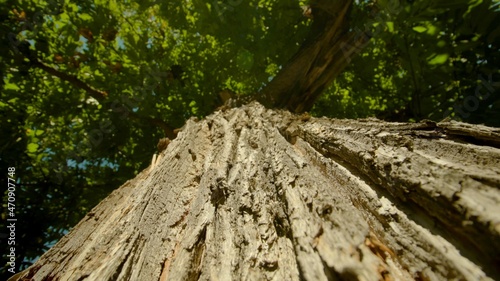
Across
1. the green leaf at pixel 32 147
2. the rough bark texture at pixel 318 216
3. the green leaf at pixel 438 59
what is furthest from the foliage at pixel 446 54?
the green leaf at pixel 32 147

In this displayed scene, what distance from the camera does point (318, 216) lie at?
2.81ft

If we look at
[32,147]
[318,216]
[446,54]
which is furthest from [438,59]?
[32,147]

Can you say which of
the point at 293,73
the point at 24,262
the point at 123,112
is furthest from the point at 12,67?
the point at 293,73

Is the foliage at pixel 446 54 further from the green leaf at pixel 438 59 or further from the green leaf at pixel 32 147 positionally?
the green leaf at pixel 32 147

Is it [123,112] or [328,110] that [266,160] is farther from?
[328,110]

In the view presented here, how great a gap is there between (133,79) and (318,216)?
11.6 feet

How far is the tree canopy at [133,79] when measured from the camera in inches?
128

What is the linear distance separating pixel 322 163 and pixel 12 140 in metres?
4.04

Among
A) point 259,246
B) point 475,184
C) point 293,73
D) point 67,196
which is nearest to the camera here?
point 475,184

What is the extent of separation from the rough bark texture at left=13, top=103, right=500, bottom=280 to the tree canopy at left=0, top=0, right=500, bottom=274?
2.10 m

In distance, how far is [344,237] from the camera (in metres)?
0.74

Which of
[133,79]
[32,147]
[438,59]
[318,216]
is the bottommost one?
[318,216]

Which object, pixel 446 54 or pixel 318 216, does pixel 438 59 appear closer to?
pixel 446 54

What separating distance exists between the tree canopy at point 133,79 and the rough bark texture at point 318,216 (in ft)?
6.90
